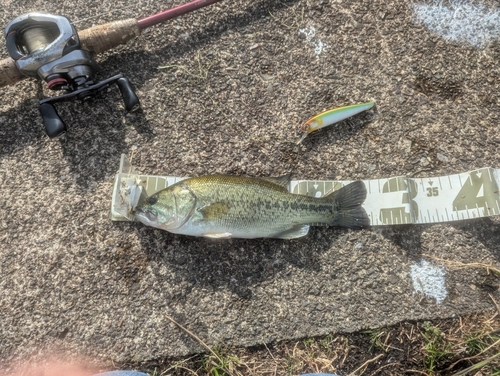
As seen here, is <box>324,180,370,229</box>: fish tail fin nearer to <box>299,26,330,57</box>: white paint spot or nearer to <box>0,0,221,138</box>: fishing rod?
<box>299,26,330,57</box>: white paint spot

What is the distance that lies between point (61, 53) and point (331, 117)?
6.42ft

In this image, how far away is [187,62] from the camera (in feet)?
10.1

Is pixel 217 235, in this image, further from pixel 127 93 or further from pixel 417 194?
pixel 417 194

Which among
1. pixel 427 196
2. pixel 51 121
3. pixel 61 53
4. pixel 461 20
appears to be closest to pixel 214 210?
pixel 51 121

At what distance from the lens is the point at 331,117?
2902 mm

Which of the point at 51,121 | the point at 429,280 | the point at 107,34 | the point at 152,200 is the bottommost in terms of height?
the point at 429,280

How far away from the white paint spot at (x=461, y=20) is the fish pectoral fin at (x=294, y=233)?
200cm

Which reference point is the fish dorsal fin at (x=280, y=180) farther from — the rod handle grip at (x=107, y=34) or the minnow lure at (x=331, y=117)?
the rod handle grip at (x=107, y=34)

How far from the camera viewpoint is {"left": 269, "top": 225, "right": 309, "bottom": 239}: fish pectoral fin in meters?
2.70

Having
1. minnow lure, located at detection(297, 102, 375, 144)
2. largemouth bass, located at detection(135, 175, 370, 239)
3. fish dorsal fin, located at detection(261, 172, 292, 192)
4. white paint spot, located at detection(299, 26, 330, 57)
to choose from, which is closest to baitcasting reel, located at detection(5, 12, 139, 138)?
largemouth bass, located at detection(135, 175, 370, 239)

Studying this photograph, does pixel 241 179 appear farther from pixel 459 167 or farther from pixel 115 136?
pixel 459 167

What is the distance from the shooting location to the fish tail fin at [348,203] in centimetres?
271

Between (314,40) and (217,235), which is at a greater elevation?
(314,40)

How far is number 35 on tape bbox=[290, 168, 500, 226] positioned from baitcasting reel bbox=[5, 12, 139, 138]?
67.3 inches
